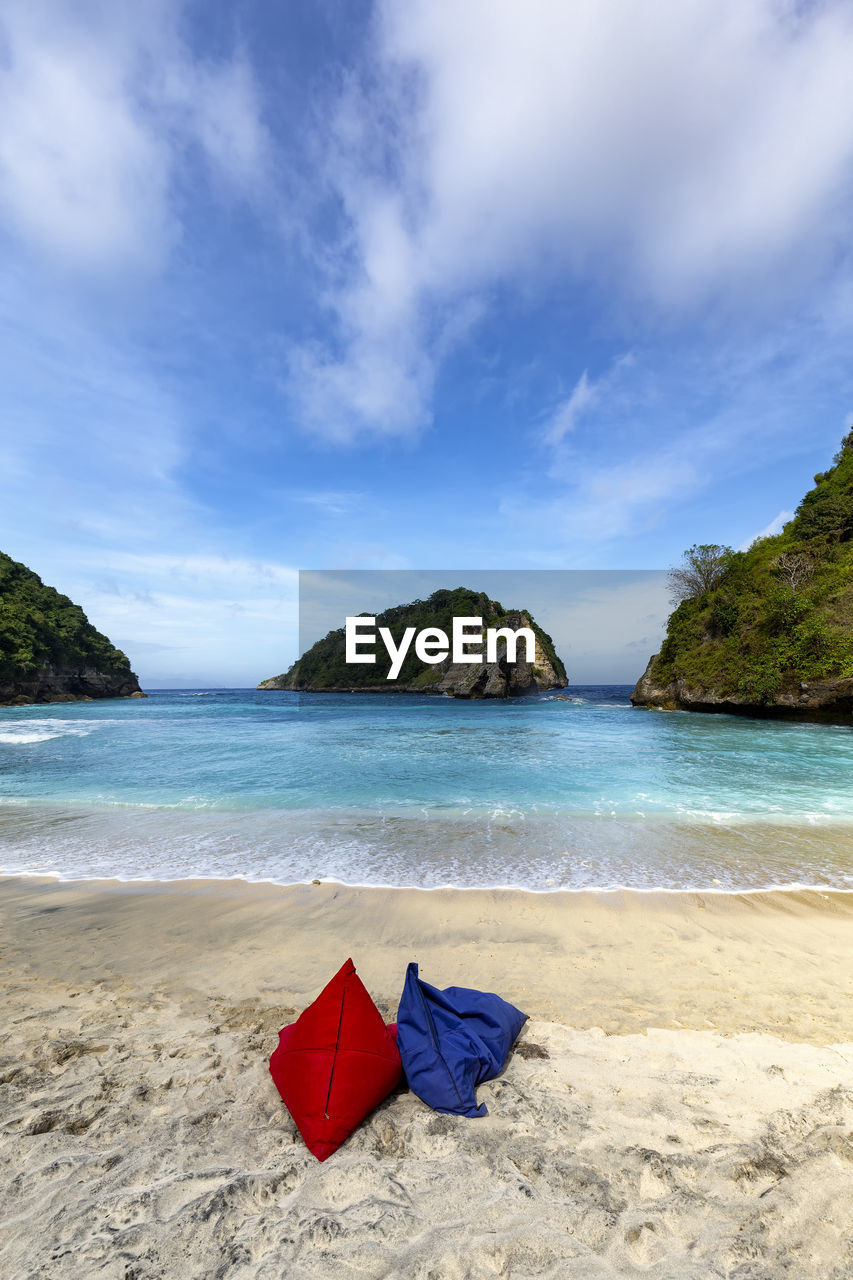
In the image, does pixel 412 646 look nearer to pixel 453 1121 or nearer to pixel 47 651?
pixel 47 651

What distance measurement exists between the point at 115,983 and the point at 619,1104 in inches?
175

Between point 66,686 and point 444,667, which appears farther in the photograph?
point 444,667

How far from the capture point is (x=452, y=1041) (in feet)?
10.3

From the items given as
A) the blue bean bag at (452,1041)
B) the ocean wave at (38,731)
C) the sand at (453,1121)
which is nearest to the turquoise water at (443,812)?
the sand at (453,1121)

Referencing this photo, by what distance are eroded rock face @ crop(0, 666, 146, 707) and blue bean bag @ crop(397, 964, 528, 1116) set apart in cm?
7484

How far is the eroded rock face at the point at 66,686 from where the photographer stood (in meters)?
60.7

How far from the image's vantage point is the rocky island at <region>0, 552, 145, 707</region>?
198 feet

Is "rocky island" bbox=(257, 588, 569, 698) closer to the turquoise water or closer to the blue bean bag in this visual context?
the turquoise water

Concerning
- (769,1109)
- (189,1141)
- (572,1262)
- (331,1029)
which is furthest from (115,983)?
(769,1109)

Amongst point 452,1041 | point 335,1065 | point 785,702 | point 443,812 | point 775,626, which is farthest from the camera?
point 775,626

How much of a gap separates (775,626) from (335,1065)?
3848 centimetres

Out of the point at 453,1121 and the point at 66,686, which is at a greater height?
the point at 66,686

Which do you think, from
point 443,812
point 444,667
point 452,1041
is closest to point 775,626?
point 443,812

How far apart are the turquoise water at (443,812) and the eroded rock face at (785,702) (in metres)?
8.67
